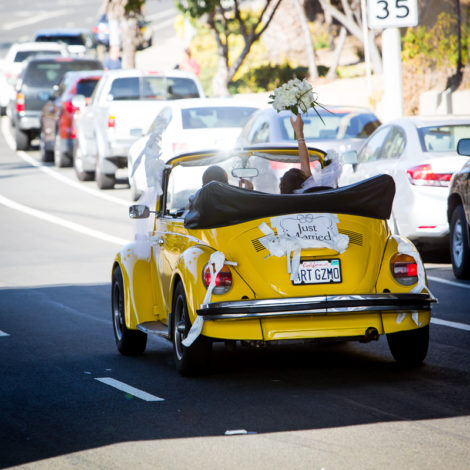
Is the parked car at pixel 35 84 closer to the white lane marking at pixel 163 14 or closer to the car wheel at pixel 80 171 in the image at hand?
the car wheel at pixel 80 171

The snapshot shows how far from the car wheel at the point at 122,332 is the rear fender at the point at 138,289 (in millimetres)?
195

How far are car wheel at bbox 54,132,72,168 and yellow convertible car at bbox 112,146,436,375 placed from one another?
1991 centimetres

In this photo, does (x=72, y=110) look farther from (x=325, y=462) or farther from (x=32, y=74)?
(x=325, y=462)

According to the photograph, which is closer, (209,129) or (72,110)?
(209,129)

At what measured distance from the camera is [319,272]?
26.6ft

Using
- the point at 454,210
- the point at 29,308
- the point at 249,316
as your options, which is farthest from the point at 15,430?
the point at 454,210

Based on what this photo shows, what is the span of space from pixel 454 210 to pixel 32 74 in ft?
69.0

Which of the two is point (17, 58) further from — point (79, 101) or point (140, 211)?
point (140, 211)

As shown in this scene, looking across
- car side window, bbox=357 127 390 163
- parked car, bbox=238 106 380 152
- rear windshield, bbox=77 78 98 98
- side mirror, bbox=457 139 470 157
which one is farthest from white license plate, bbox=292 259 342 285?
rear windshield, bbox=77 78 98 98

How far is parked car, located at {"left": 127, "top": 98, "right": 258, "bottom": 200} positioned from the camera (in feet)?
64.0

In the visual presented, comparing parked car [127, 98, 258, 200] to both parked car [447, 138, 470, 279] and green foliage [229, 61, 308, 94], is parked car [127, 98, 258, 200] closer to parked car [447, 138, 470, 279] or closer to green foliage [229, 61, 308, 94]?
parked car [447, 138, 470, 279]

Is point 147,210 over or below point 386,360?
over

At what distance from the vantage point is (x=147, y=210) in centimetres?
952

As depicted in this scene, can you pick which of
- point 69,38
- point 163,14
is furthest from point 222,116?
point 163,14
